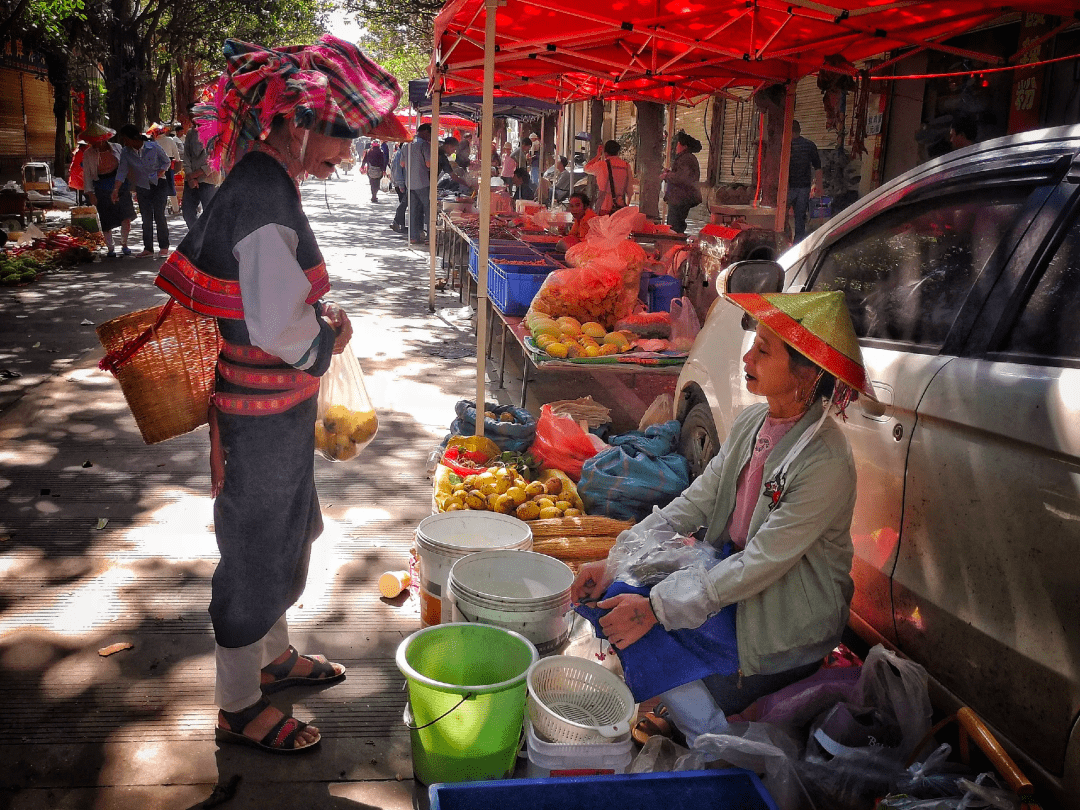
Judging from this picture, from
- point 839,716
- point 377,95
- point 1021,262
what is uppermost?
point 377,95

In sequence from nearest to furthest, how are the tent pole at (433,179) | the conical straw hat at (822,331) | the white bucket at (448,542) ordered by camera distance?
the conical straw hat at (822,331) → the white bucket at (448,542) → the tent pole at (433,179)

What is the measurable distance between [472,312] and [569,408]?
6.26 metres

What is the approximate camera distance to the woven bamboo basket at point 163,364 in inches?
115

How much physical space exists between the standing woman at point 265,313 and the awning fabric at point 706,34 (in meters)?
3.67

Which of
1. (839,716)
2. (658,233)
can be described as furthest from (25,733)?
(658,233)

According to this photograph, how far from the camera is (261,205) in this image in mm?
2639

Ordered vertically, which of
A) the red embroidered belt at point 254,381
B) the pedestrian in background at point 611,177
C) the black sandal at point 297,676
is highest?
the pedestrian in background at point 611,177

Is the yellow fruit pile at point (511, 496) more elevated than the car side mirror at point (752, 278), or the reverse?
the car side mirror at point (752, 278)

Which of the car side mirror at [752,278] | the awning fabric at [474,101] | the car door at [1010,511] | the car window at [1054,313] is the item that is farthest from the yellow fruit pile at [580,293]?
the awning fabric at [474,101]

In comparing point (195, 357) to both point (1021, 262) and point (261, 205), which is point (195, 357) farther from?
point (1021, 262)

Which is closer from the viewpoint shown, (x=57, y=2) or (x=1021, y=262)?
(x=1021, y=262)

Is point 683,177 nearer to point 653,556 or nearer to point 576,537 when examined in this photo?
point 576,537

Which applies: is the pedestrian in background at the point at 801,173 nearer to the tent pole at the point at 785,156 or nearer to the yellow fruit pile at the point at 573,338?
the tent pole at the point at 785,156

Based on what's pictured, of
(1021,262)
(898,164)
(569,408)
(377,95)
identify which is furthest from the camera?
(898,164)
